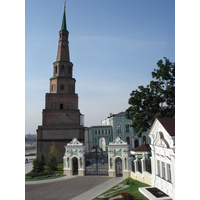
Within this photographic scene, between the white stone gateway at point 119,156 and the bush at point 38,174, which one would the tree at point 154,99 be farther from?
the bush at point 38,174

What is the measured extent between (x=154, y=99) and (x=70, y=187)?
32.9 ft

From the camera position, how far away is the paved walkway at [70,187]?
1250 cm

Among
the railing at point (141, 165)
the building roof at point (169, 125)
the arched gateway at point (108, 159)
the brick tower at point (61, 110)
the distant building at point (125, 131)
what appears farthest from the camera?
the distant building at point (125, 131)

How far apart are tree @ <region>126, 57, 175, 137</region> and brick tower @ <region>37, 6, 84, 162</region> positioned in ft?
35.7

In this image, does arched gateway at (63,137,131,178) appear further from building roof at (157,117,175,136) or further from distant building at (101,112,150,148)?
distant building at (101,112,150,148)

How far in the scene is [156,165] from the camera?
1184cm

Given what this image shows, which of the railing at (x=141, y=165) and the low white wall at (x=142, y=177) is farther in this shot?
the railing at (x=141, y=165)

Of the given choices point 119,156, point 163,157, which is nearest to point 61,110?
point 119,156

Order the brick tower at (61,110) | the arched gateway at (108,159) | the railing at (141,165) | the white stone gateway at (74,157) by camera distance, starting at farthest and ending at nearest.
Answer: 1. the brick tower at (61,110)
2. the white stone gateway at (74,157)
3. the arched gateway at (108,159)
4. the railing at (141,165)

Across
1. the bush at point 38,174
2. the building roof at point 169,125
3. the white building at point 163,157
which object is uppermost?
the building roof at point 169,125

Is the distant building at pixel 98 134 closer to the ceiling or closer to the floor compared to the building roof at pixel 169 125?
closer to the floor

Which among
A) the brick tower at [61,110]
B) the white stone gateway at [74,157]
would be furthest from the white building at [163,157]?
the brick tower at [61,110]

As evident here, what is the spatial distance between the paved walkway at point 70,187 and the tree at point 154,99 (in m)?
5.96

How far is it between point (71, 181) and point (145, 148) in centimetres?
642
